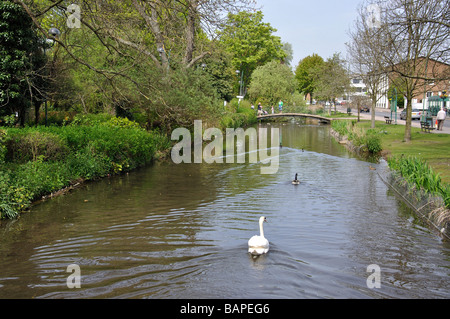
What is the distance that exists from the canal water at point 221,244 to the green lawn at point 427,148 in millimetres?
2337

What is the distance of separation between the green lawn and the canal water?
7.67 ft

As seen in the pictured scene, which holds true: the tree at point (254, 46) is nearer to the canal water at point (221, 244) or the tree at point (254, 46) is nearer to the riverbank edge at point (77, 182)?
the riverbank edge at point (77, 182)

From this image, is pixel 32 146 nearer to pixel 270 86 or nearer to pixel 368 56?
pixel 368 56

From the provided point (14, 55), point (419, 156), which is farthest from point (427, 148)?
point (14, 55)

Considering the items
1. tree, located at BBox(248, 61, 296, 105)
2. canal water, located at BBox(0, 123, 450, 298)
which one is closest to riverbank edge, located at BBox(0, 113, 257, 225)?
canal water, located at BBox(0, 123, 450, 298)

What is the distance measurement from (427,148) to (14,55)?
2028 cm

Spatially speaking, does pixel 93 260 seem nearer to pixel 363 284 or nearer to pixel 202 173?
pixel 363 284

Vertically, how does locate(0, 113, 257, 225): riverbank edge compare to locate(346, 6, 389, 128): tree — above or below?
below

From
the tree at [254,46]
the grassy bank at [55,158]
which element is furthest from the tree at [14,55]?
the tree at [254,46]

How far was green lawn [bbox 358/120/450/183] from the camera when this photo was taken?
55.9 ft

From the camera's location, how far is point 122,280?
8.03 meters

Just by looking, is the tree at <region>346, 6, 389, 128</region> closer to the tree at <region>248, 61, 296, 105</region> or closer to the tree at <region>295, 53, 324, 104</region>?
the tree at <region>248, 61, 296, 105</region>

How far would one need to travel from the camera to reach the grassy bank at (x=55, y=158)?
12.8 m

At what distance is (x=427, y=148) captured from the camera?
2277cm
